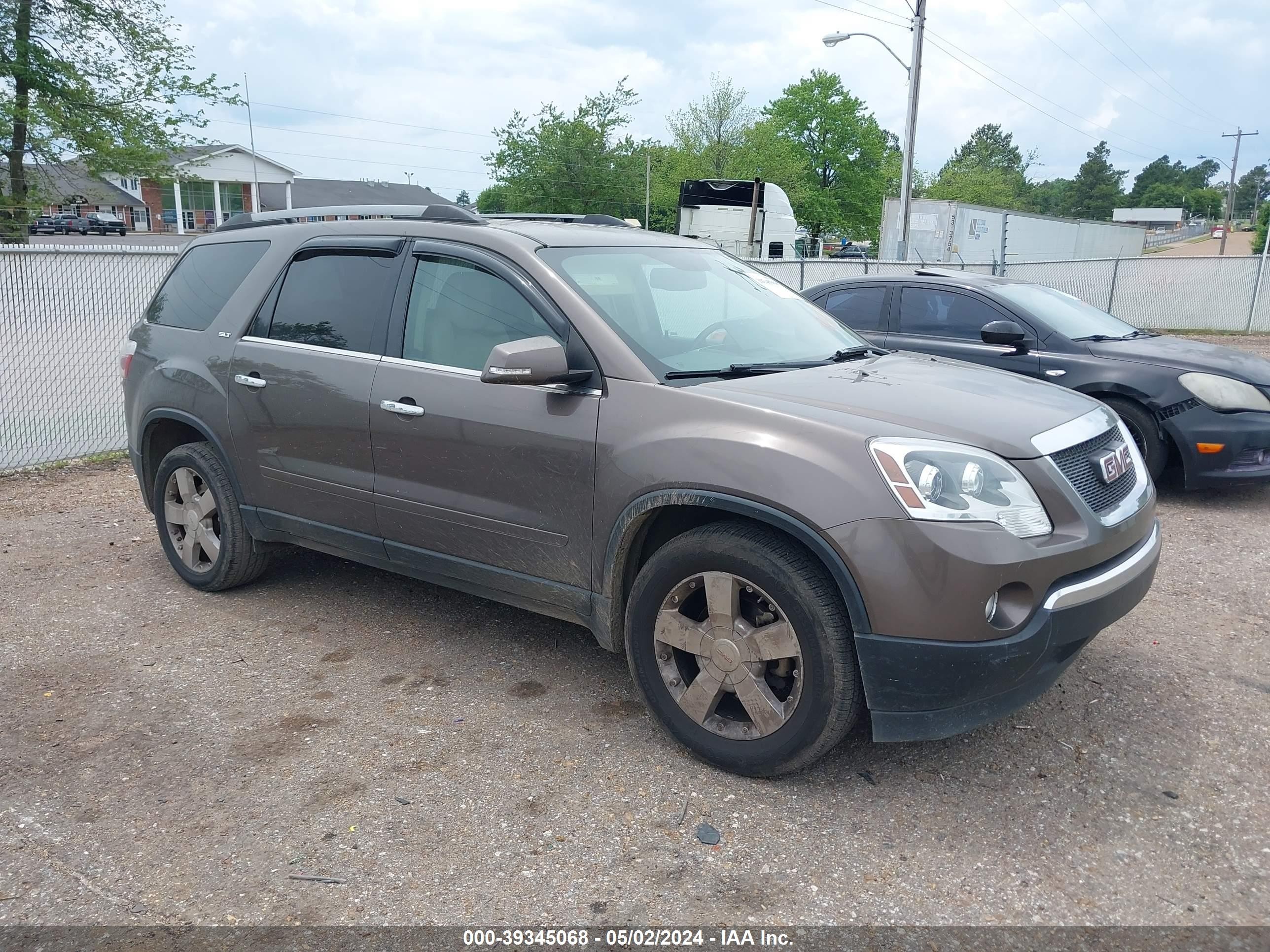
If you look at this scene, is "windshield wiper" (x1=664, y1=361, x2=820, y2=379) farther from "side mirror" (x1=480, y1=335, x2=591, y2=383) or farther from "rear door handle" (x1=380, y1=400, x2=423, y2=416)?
"rear door handle" (x1=380, y1=400, x2=423, y2=416)

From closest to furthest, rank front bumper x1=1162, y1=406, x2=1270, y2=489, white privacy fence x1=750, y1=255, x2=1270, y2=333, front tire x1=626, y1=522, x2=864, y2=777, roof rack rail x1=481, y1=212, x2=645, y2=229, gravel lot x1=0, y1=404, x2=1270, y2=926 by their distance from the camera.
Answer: gravel lot x1=0, y1=404, x2=1270, y2=926
front tire x1=626, y1=522, x2=864, y2=777
roof rack rail x1=481, y1=212, x2=645, y2=229
front bumper x1=1162, y1=406, x2=1270, y2=489
white privacy fence x1=750, y1=255, x2=1270, y2=333

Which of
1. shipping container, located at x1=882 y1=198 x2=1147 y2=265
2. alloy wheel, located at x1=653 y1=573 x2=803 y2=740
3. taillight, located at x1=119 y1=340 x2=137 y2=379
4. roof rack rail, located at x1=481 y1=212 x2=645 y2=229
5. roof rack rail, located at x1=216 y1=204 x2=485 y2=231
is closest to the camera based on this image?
alloy wheel, located at x1=653 y1=573 x2=803 y2=740

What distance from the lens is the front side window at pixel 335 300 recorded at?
4.16 metres

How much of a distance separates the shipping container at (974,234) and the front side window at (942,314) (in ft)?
34.7

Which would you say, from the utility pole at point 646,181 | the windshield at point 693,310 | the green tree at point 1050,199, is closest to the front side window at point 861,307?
the windshield at point 693,310

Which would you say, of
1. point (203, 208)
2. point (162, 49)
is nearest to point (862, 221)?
point (203, 208)

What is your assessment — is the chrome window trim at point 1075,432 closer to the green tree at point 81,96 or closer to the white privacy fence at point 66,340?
the white privacy fence at point 66,340

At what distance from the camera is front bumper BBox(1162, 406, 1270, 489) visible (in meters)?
6.44

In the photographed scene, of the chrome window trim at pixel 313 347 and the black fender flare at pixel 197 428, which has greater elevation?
the chrome window trim at pixel 313 347

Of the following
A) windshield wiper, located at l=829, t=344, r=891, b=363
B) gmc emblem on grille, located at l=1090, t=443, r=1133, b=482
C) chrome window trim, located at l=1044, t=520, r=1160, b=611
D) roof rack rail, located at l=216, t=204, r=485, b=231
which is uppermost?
roof rack rail, located at l=216, t=204, r=485, b=231

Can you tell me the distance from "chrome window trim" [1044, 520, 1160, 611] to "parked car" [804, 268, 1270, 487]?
10.5 ft

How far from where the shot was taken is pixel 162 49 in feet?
62.4

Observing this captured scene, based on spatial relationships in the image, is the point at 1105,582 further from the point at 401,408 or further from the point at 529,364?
the point at 401,408

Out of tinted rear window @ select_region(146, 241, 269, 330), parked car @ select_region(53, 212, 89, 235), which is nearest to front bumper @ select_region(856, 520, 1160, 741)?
tinted rear window @ select_region(146, 241, 269, 330)
